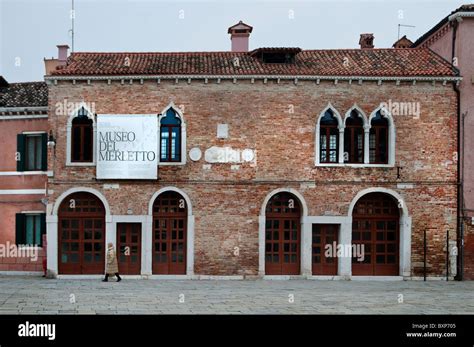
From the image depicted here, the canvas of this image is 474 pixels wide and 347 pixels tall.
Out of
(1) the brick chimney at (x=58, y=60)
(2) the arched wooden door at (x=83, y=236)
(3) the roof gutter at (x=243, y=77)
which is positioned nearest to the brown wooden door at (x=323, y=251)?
(3) the roof gutter at (x=243, y=77)

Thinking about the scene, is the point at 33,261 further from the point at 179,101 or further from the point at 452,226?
the point at 452,226

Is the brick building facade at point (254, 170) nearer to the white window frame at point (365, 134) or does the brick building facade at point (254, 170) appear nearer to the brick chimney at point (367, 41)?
the white window frame at point (365, 134)

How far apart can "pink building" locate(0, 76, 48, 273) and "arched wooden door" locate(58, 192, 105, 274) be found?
1.86 meters

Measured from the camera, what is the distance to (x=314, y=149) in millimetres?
26031

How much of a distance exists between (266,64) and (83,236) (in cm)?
926

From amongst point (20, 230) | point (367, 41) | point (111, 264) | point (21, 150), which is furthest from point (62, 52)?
point (367, 41)

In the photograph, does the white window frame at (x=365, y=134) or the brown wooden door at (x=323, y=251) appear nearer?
the white window frame at (x=365, y=134)

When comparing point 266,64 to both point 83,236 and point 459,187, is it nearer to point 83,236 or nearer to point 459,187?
point 459,187

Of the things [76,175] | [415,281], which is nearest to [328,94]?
[415,281]

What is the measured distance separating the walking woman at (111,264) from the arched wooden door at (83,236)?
1.57m

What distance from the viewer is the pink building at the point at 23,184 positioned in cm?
2748

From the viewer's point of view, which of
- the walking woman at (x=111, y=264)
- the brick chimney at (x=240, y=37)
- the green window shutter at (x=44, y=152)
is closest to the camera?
the walking woman at (x=111, y=264)

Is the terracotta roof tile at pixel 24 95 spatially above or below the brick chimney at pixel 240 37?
below

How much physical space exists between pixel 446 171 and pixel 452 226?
201 cm
